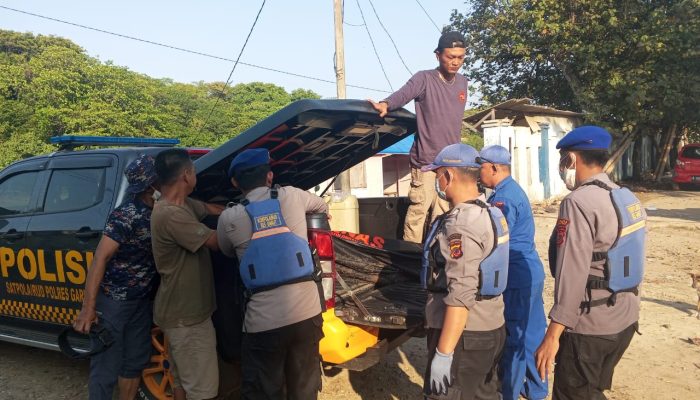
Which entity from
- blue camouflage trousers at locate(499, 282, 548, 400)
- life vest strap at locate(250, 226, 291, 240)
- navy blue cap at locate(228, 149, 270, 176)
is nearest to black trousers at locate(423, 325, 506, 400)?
life vest strap at locate(250, 226, 291, 240)

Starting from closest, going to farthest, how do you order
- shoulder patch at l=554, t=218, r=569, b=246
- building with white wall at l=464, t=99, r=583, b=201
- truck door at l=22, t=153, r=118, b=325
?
shoulder patch at l=554, t=218, r=569, b=246 → truck door at l=22, t=153, r=118, b=325 → building with white wall at l=464, t=99, r=583, b=201

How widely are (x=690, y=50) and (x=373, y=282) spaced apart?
61.4 feet

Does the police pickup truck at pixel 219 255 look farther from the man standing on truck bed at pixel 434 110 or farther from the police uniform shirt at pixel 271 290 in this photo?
the police uniform shirt at pixel 271 290

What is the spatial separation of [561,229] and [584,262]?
0.17 m

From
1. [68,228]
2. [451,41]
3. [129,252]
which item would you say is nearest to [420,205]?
[451,41]

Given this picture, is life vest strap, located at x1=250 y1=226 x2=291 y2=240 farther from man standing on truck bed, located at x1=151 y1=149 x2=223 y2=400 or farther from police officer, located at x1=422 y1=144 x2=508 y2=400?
police officer, located at x1=422 y1=144 x2=508 y2=400

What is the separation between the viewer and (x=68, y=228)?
371 centimetres

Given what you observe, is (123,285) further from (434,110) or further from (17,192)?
(434,110)

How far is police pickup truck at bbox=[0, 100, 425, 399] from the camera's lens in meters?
3.00

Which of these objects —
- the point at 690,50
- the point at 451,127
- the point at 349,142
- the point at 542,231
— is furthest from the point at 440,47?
the point at 690,50

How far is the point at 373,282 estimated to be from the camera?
3879mm

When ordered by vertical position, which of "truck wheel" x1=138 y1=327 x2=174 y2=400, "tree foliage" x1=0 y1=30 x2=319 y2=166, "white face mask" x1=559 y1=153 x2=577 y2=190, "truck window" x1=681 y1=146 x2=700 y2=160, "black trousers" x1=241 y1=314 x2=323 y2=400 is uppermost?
"tree foliage" x1=0 y1=30 x2=319 y2=166

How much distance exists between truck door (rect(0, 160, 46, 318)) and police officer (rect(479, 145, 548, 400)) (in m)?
3.34

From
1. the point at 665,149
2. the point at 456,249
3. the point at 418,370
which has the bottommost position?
the point at 418,370
